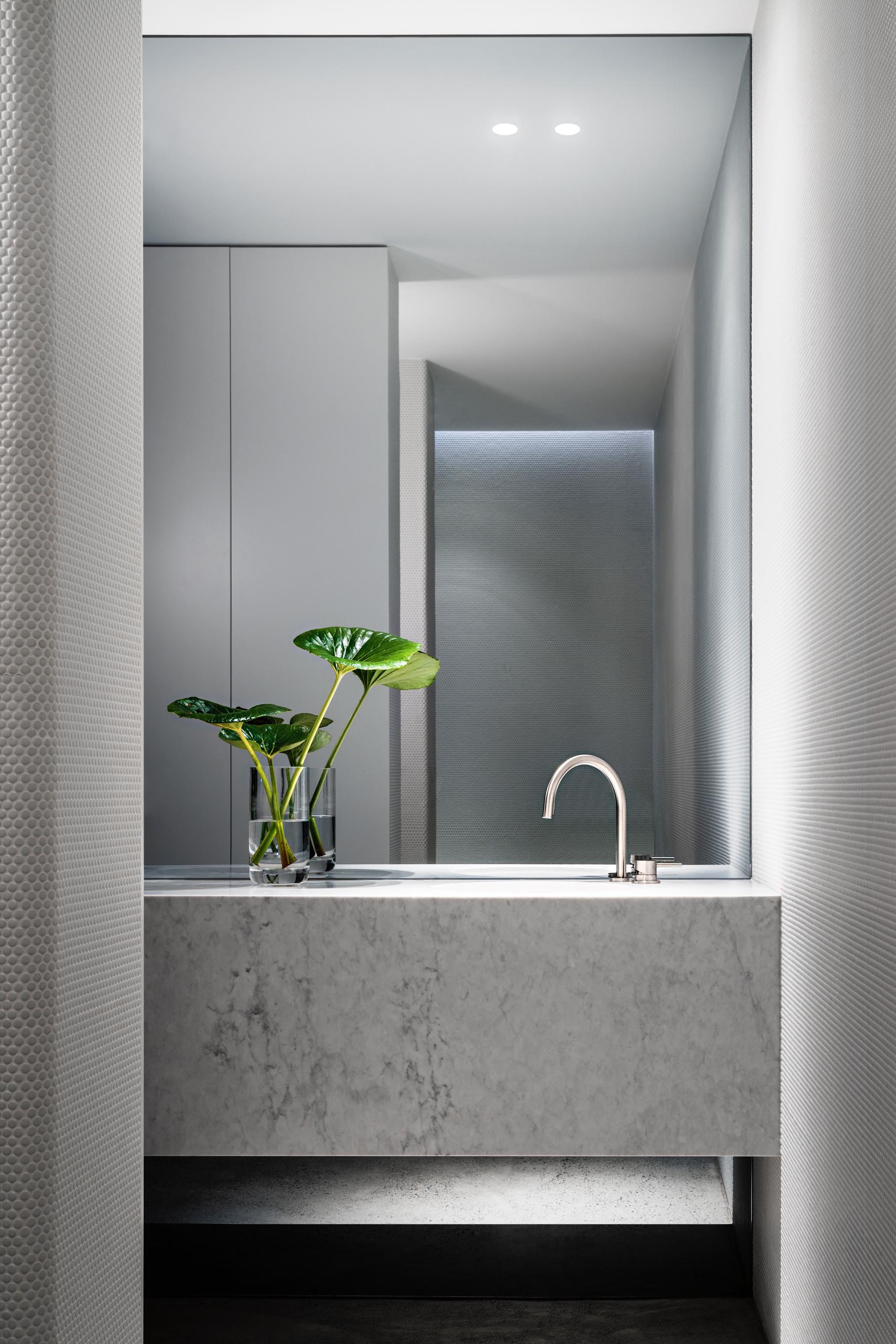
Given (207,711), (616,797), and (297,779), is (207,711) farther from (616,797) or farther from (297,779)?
(616,797)

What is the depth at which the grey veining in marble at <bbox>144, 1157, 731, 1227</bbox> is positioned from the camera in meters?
2.21

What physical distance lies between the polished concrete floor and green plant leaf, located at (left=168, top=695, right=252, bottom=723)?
1171 millimetres

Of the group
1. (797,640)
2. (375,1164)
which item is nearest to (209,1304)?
(375,1164)

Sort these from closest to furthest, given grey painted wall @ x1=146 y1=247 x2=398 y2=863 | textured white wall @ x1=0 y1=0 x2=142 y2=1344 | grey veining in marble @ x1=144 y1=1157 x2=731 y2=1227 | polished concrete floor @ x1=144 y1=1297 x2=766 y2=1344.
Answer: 1. textured white wall @ x1=0 y1=0 x2=142 y2=1344
2. polished concrete floor @ x1=144 y1=1297 x2=766 y2=1344
3. grey veining in marble @ x1=144 y1=1157 x2=731 y2=1227
4. grey painted wall @ x1=146 y1=247 x2=398 y2=863

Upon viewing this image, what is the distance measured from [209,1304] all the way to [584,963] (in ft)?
3.53

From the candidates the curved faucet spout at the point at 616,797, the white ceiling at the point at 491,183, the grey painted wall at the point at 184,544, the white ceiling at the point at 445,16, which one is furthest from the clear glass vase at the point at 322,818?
the white ceiling at the point at 445,16

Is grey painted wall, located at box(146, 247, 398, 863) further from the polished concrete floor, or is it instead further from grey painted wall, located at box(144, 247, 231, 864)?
the polished concrete floor

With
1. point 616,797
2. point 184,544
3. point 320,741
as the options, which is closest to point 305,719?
point 320,741

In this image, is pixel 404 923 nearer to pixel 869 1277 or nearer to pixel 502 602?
pixel 502 602

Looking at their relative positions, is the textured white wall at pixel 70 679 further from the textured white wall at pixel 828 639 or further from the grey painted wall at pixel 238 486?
the textured white wall at pixel 828 639

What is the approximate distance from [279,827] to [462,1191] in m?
0.82

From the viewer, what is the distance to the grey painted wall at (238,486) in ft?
7.62

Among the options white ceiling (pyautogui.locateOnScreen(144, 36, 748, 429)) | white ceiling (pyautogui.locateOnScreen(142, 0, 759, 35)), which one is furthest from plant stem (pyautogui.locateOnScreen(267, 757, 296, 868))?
white ceiling (pyautogui.locateOnScreen(142, 0, 759, 35))

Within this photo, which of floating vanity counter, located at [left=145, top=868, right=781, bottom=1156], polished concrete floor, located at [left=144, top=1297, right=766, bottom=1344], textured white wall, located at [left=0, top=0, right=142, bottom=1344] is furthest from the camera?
polished concrete floor, located at [left=144, top=1297, right=766, bottom=1344]
